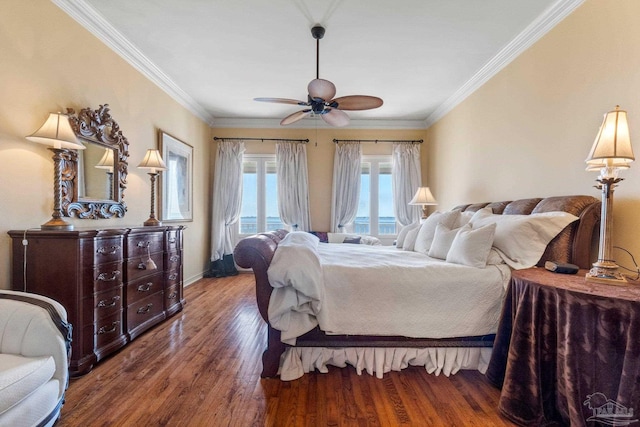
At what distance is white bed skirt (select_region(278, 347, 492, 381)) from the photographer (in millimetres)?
1965

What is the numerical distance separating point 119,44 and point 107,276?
2268 mm

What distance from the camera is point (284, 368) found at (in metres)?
1.90

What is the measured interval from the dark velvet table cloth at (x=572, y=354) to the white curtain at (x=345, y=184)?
11.6ft

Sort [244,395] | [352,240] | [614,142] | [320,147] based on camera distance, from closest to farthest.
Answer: [614,142], [244,395], [352,240], [320,147]

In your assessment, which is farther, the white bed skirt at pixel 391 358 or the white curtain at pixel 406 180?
the white curtain at pixel 406 180

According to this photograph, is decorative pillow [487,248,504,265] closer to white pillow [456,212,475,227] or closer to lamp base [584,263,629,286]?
lamp base [584,263,629,286]

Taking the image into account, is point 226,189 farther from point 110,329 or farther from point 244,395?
point 244,395

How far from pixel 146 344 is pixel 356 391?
183cm

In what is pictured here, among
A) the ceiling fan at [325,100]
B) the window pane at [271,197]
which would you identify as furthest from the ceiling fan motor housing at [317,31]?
the window pane at [271,197]

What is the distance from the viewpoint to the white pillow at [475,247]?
6.59 feet

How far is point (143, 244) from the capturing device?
8.58 ft

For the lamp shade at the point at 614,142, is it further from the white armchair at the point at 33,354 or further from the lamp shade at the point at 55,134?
the lamp shade at the point at 55,134

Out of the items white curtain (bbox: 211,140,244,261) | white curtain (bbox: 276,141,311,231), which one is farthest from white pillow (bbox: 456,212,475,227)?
white curtain (bbox: 211,140,244,261)

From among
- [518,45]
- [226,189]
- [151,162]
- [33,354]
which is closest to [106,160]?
[151,162]
